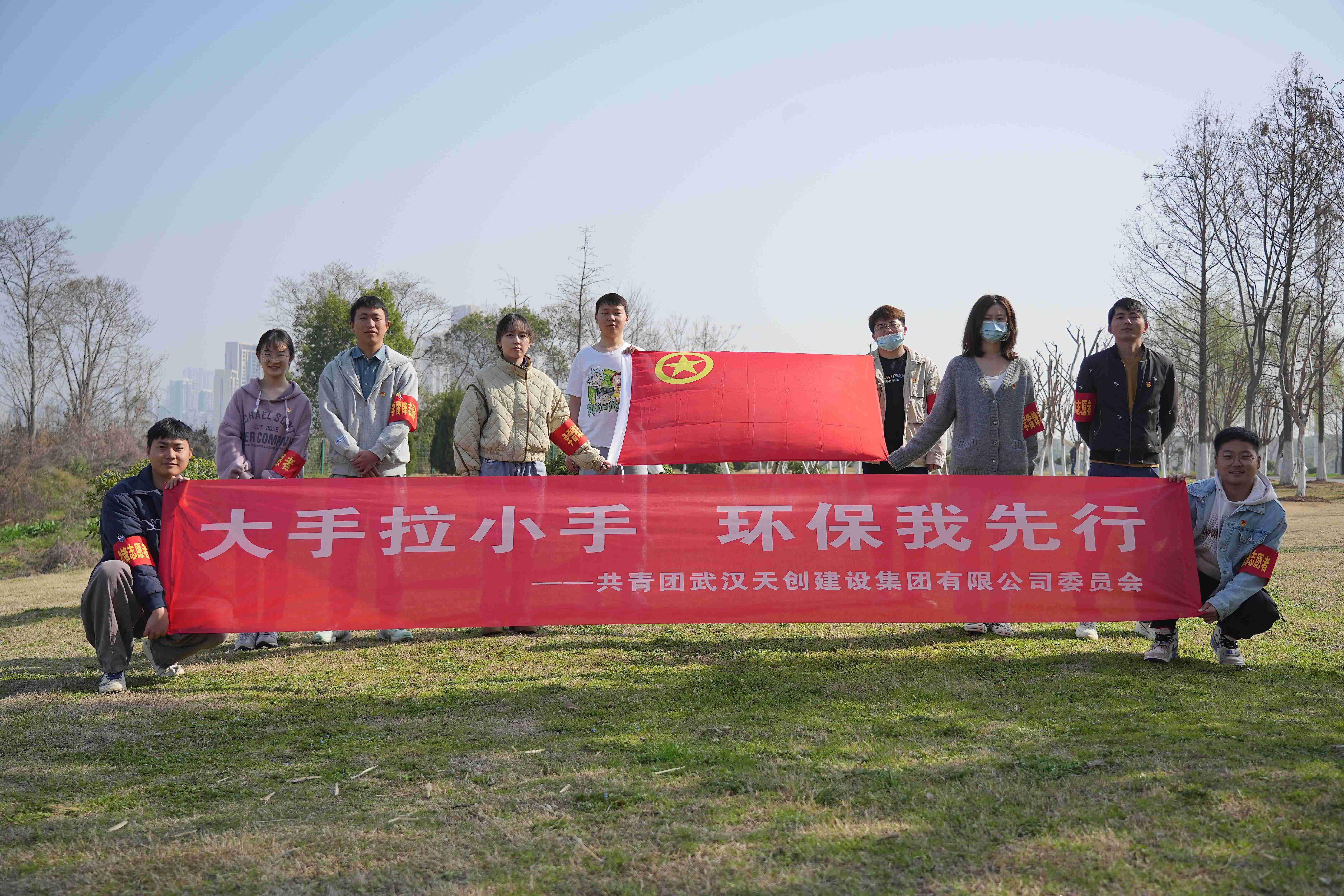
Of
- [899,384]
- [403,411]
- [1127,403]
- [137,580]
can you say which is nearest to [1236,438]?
[1127,403]

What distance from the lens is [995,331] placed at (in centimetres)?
497

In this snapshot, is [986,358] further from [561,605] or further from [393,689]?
[393,689]

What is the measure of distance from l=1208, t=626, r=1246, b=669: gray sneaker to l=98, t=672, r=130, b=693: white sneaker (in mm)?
4910

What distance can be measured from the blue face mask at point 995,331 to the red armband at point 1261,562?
A: 1596mm

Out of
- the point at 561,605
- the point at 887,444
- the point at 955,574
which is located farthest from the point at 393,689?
the point at 887,444

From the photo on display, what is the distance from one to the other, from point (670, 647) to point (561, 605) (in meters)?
0.70

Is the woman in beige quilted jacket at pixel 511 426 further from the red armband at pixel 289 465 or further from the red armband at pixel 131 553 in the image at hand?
the red armband at pixel 131 553

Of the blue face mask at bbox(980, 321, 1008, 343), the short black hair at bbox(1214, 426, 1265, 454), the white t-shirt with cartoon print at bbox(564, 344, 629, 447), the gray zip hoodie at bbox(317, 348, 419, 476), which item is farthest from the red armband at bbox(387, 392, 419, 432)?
the short black hair at bbox(1214, 426, 1265, 454)

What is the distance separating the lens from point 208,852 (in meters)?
2.31

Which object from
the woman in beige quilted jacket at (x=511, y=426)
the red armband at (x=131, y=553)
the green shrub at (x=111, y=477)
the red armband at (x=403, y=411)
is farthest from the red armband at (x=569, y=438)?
the green shrub at (x=111, y=477)

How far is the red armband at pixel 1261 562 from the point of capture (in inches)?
160

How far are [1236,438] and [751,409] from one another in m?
2.38

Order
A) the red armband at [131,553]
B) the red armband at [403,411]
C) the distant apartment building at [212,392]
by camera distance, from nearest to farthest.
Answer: the red armband at [131,553] < the red armband at [403,411] < the distant apartment building at [212,392]

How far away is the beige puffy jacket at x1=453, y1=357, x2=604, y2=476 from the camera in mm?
5223
